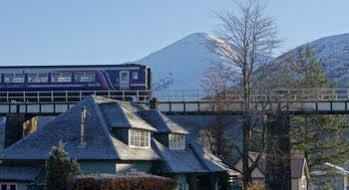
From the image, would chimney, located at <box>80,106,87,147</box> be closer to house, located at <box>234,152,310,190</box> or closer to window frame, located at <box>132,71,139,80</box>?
window frame, located at <box>132,71,139,80</box>

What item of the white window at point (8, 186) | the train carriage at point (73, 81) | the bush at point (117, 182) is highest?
the train carriage at point (73, 81)

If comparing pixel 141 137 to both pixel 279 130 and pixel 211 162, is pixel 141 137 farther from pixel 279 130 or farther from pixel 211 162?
pixel 279 130

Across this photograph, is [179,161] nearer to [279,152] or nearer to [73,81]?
[279,152]

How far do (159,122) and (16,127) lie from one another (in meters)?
19.3

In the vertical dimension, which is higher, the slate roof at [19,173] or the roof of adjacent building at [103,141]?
the roof of adjacent building at [103,141]

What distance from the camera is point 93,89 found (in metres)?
66.1

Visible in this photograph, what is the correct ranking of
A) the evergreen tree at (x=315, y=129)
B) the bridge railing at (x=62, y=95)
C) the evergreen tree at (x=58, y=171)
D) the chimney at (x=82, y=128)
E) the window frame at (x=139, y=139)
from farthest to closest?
the evergreen tree at (x=315, y=129), the bridge railing at (x=62, y=95), the window frame at (x=139, y=139), the chimney at (x=82, y=128), the evergreen tree at (x=58, y=171)

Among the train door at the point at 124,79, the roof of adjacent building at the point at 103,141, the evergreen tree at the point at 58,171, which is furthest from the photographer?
the train door at the point at 124,79

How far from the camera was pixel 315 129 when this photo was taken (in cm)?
7262

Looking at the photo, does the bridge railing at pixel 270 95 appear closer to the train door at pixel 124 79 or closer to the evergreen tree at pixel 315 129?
the train door at pixel 124 79

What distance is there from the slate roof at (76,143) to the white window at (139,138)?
56cm

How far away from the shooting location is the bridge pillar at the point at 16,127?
62.0m

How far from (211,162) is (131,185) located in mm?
16130

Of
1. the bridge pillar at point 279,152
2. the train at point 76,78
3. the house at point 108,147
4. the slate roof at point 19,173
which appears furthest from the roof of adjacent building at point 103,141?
the train at point 76,78
